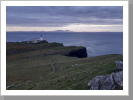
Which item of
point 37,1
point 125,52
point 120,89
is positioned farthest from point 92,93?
point 37,1

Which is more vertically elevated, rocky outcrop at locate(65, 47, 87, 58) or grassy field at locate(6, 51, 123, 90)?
rocky outcrop at locate(65, 47, 87, 58)

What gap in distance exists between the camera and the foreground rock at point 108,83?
47.9 feet

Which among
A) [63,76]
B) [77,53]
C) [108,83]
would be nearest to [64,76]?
[63,76]

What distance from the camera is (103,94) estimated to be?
524 inches

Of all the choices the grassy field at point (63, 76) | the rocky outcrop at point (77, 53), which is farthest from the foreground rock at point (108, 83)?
the rocky outcrop at point (77, 53)

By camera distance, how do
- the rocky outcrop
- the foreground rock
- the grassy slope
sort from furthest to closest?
the rocky outcrop, the grassy slope, the foreground rock

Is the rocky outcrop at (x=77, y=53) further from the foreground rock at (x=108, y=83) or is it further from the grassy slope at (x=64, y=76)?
the foreground rock at (x=108, y=83)

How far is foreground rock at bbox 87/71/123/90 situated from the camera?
14.6 m

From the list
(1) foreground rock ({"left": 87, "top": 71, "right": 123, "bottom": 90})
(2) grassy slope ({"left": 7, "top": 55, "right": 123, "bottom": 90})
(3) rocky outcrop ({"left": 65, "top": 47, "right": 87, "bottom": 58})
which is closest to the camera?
(1) foreground rock ({"left": 87, "top": 71, "right": 123, "bottom": 90})

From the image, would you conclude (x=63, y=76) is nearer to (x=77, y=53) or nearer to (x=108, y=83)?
(x=108, y=83)

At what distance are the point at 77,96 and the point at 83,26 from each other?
1860cm

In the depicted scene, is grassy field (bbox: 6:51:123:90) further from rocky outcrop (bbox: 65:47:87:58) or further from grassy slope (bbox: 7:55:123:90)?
rocky outcrop (bbox: 65:47:87:58)

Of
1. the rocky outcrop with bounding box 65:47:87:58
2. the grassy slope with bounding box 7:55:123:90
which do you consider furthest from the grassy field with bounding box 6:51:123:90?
the rocky outcrop with bounding box 65:47:87:58
